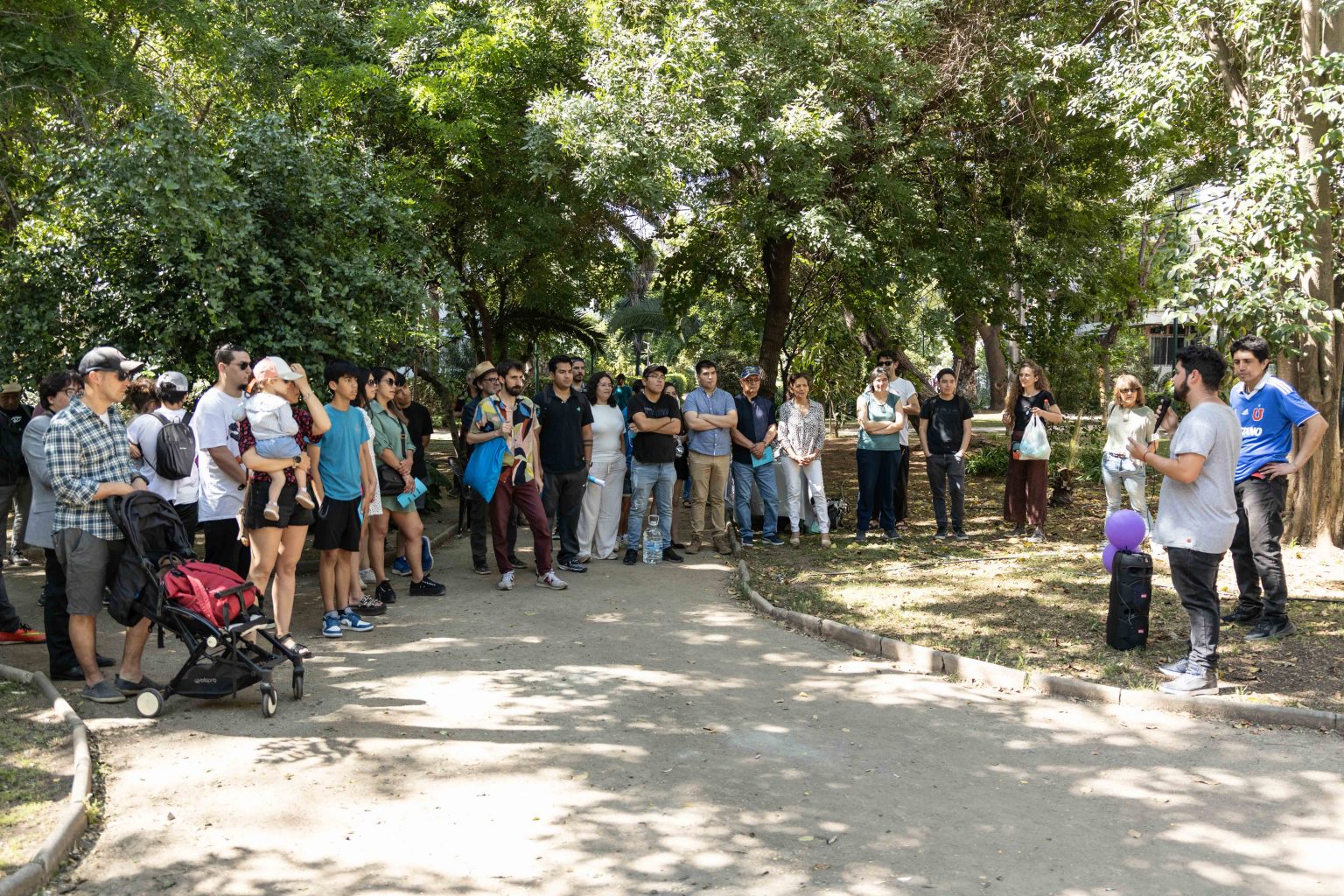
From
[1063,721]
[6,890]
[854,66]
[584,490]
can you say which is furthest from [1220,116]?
[6,890]

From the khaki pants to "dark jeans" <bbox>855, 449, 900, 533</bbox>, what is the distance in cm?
157

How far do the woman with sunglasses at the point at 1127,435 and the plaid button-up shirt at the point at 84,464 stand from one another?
29.4 feet

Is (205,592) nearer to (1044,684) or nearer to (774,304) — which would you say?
(1044,684)

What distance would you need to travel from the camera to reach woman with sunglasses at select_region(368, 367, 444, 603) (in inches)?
376

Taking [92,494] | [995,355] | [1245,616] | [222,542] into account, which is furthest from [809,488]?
[995,355]

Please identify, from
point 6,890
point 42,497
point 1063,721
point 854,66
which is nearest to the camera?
point 6,890

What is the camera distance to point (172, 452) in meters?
7.65

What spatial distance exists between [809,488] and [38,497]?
298 inches

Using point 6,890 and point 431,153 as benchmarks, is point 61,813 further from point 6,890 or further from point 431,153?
point 431,153

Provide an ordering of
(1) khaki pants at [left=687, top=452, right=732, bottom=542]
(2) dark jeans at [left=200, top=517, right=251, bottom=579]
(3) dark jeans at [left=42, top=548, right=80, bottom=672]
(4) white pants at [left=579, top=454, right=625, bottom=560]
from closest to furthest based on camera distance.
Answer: (3) dark jeans at [left=42, top=548, right=80, bottom=672] → (2) dark jeans at [left=200, top=517, right=251, bottom=579] → (4) white pants at [left=579, top=454, right=625, bottom=560] → (1) khaki pants at [left=687, top=452, right=732, bottom=542]

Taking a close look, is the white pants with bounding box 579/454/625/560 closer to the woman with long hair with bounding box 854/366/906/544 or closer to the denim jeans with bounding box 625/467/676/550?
the denim jeans with bounding box 625/467/676/550

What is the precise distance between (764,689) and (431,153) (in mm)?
10834

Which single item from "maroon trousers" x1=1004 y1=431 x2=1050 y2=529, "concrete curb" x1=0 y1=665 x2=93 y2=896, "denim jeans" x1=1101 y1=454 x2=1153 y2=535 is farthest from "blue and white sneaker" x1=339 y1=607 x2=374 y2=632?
"maroon trousers" x1=1004 y1=431 x2=1050 y2=529

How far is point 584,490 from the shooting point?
11.2 meters
